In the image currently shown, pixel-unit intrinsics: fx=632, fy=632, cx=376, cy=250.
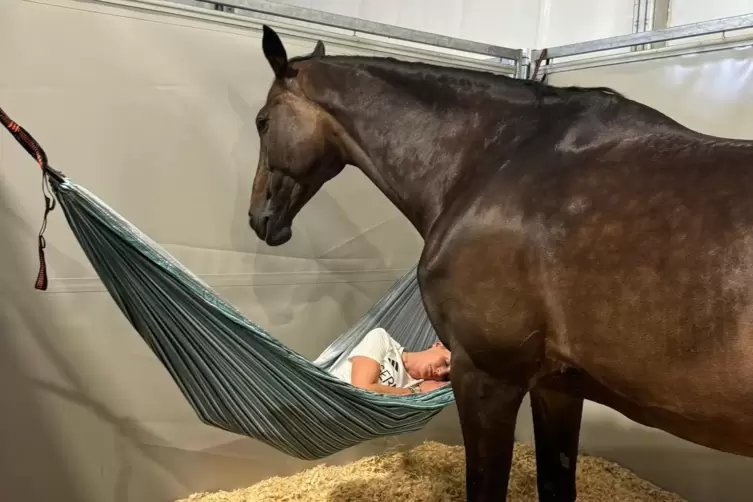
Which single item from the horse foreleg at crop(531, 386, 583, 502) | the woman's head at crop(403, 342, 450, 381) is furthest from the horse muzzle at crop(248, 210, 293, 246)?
the horse foreleg at crop(531, 386, 583, 502)

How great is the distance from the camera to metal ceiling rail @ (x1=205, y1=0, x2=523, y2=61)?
1823 millimetres

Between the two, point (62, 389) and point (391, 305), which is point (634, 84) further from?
point (62, 389)

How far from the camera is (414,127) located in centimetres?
138

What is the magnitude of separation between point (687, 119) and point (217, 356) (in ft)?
5.22

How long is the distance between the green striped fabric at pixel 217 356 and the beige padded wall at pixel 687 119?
1063 millimetres

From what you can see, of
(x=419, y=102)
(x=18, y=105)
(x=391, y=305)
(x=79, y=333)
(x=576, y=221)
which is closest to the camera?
(x=576, y=221)

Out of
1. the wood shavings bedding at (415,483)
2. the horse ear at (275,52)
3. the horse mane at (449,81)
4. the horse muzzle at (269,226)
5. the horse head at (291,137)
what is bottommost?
the wood shavings bedding at (415,483)

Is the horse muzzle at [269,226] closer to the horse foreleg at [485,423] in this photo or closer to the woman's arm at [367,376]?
the woman's arm at [367,376]

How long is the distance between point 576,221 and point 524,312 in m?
0.18

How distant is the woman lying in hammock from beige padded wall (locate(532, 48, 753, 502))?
775 millimetres

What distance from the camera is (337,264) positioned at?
218 centimetres

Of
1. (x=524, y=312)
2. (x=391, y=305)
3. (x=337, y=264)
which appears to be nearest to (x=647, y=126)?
(x=524, y=312)

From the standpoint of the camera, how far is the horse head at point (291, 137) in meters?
1.48

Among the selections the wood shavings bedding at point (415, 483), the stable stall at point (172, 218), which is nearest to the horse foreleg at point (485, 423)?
the wood shavings bedding at point (415, 483)
